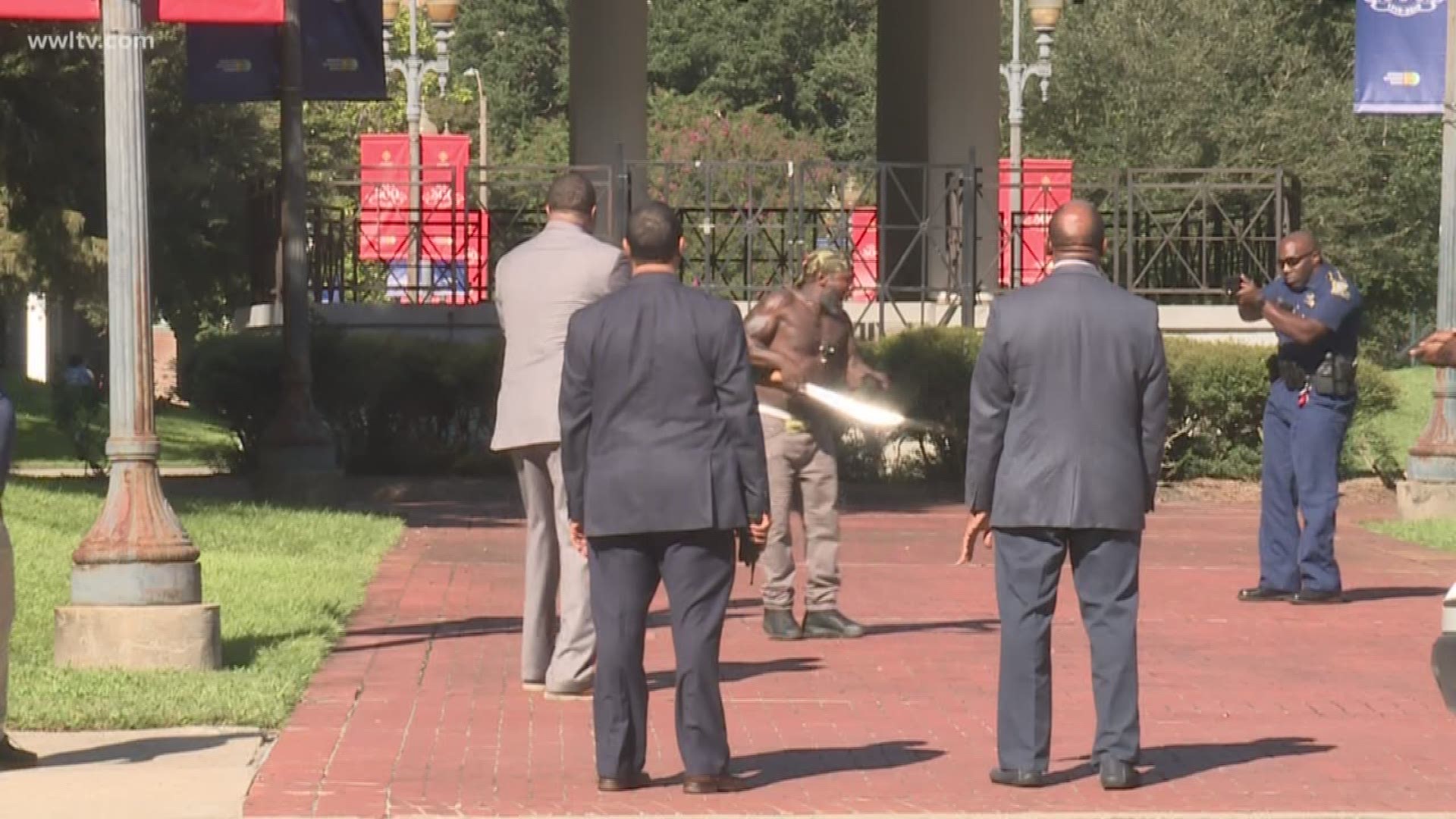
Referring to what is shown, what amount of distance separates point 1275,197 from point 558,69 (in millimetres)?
67301

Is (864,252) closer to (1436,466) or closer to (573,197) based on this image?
(1436,466)

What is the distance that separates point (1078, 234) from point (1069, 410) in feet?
2.01

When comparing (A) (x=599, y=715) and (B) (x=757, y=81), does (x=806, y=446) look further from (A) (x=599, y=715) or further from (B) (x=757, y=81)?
(B) (x=757, y=81)

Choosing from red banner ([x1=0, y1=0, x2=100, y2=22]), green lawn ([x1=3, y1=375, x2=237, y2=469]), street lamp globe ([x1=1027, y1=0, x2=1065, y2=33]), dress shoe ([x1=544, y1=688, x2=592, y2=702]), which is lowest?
green lawn ([x1=3, y1=375, x2=237, y2=469])

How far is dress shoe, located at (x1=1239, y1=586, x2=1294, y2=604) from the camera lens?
1377cm

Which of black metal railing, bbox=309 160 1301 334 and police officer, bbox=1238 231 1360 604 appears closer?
police officer, bbox=1238 231 1360 604

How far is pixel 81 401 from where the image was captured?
22.3 meters

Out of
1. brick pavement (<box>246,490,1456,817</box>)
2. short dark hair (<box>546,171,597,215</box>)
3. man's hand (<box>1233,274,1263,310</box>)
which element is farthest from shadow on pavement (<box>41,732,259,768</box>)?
man's hand (<box>1233,274,1263,310</box>)

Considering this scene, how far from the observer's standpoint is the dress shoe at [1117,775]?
8.19 m

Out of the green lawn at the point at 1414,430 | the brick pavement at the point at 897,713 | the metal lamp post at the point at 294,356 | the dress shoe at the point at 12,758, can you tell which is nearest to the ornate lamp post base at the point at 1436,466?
the green lawn at the point at 1414,430

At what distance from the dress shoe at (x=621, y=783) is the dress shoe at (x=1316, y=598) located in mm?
6422

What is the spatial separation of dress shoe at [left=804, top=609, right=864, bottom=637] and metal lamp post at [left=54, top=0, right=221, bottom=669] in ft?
9.68

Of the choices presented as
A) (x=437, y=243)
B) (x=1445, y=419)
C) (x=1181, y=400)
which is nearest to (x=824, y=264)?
(x=1445, y=419)

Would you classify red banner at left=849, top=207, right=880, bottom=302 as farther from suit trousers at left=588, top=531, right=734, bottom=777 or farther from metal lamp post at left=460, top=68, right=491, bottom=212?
suit trousers at left=588, top=531, right=734, bottom=777
